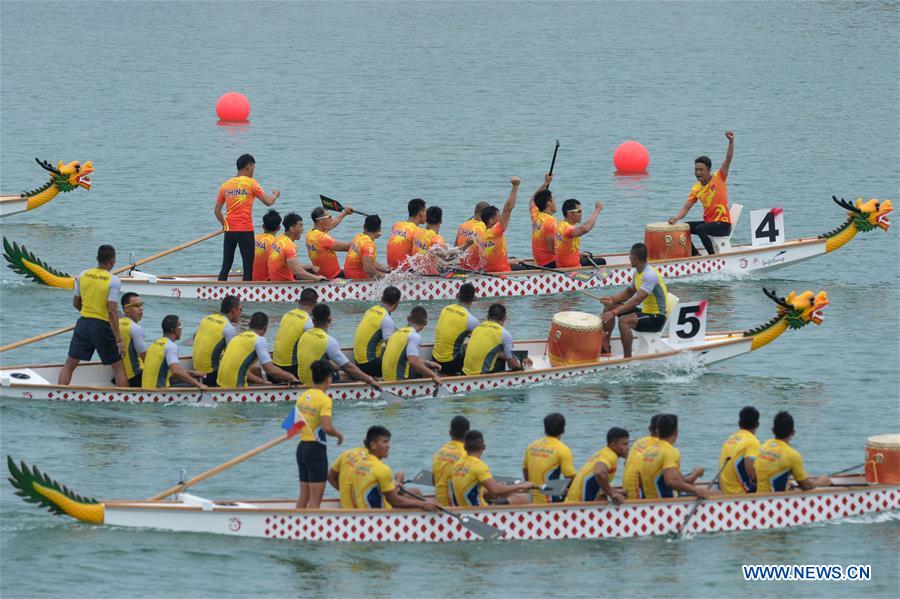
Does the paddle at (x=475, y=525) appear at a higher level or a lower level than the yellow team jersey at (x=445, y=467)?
lower

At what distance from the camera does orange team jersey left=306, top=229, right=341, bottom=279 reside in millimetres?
32281

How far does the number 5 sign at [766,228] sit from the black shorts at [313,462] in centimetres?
1512

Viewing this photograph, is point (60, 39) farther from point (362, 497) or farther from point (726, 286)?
point (362, 497)

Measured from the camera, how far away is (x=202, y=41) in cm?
8269

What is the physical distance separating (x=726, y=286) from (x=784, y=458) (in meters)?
12.7

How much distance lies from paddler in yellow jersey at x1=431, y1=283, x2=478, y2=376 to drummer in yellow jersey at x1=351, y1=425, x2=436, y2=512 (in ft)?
19.6

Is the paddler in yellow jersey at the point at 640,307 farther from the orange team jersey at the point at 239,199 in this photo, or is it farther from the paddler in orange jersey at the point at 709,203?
the orange team jersey at the point at 239,199

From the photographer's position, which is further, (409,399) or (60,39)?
(60,39)

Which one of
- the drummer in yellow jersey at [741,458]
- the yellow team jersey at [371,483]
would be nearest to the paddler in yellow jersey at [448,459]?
the yellow team jersey at [371,483]

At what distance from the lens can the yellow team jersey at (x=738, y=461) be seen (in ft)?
71.5

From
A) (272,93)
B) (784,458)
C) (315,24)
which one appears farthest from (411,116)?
(784,458)

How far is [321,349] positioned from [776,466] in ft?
23.1

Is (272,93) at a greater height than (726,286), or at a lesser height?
greater

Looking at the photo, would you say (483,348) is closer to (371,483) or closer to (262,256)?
(371,483)
